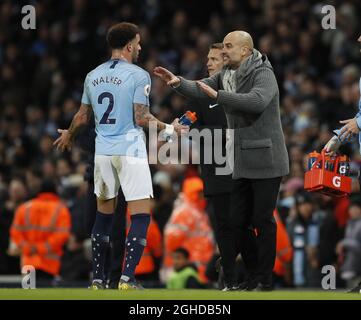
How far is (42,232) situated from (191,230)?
1.88m

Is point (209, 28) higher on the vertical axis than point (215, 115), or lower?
higher

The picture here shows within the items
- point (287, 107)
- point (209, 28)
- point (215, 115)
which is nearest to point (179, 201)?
point (287, 107)

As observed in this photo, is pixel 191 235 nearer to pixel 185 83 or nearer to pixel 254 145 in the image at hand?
pixel 185 83

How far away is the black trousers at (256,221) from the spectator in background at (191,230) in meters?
A: 4.35

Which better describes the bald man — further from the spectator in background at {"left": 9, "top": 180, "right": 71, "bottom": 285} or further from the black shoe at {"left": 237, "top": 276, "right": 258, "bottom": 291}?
the spectator in background at {"left": 9, "top": 180, "right": 71, "bottom": 285}

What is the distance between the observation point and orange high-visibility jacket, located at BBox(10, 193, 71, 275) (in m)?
15.6

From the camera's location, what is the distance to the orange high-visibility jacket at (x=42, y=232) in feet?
51.3

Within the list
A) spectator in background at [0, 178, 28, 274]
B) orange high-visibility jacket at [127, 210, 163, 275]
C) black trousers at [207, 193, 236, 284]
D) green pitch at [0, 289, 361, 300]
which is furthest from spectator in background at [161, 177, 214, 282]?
green pitch at [0, 289, 361, 300]

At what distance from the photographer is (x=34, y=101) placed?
76.2 feet

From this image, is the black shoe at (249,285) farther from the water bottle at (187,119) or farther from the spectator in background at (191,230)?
the spectator in background at (191,230)

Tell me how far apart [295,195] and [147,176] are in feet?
18.5

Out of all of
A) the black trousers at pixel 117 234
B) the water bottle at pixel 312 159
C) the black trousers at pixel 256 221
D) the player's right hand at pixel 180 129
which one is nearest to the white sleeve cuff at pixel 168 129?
the player's right hand at pixel 180 129
